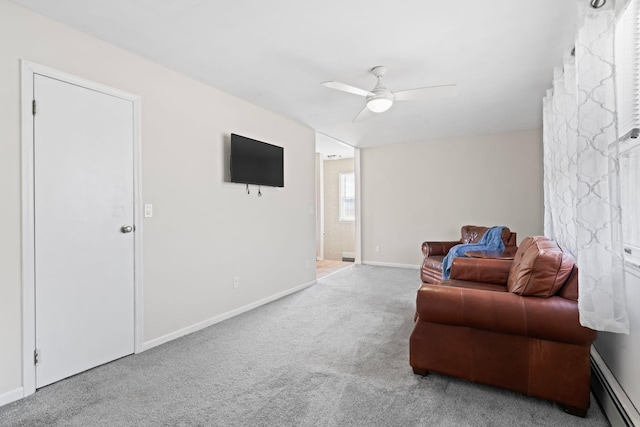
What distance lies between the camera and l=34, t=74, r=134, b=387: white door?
2070mm

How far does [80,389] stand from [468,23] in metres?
3.44

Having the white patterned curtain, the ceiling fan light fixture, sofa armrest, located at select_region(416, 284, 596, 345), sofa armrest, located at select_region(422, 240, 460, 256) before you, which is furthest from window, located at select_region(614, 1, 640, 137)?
sofa armrest, located at select_region(422, 240, 460, 256)

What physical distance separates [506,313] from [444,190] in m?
4.25

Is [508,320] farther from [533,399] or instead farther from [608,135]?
[608,135]

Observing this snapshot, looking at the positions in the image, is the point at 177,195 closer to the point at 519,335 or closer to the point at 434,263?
the point at 519,335

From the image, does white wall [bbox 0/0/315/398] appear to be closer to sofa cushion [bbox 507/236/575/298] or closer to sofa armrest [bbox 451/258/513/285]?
sofa armrest [bbox 451/258/513/285]

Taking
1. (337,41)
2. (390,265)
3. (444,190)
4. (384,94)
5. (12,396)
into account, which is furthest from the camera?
(390,265)

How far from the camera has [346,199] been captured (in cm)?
791

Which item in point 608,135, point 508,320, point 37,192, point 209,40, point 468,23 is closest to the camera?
point 608,135

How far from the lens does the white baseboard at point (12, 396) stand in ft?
6.17

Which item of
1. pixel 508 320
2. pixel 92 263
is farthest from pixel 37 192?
pixel 508 320

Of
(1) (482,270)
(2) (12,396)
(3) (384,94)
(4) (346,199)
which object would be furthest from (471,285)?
(4) (346,199)

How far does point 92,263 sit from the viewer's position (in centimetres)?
231

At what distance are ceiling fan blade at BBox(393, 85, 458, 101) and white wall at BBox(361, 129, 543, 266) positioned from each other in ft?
10.7
